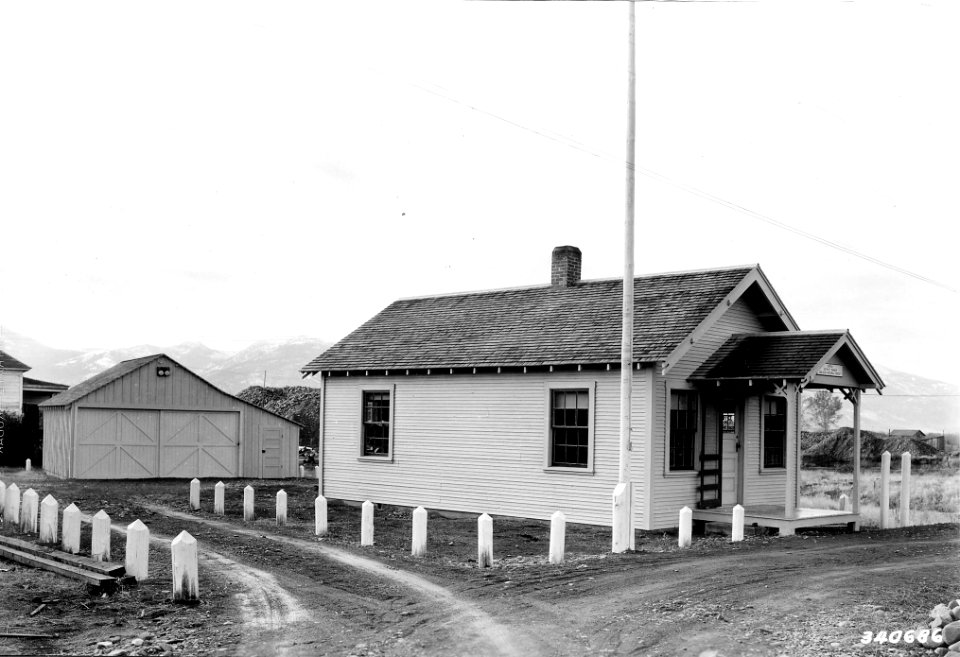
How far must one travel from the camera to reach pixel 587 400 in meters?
20.2

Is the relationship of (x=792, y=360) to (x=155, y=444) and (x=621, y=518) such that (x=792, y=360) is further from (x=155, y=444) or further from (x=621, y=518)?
(x=155, y=444)

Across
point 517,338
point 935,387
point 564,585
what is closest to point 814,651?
point 564,585

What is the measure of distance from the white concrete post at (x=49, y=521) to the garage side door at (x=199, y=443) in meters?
18.3

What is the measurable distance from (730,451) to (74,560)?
13362 millimetres

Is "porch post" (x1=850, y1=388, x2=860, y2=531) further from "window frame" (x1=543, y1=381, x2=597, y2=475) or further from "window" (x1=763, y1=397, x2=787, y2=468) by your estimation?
"window frame" (x1=543, y1=381, x2=597, y2=475)

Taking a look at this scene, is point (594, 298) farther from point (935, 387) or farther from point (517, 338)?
point (935, 387)

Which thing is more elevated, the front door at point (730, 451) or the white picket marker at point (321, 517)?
the front door at point (730, 451)

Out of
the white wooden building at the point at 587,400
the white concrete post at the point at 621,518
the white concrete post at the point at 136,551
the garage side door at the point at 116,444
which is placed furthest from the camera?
the garage side door at the point at 116,444

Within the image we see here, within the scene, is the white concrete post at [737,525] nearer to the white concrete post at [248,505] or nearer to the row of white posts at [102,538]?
the row of white posts at [102,538]

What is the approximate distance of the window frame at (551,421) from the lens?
1988 centimetres

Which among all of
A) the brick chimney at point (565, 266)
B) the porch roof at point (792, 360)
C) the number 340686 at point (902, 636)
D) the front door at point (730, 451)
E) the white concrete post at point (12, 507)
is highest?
the brick chimney at point (565, 266)

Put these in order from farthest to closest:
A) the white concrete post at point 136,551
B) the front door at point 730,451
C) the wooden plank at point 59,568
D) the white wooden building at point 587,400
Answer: the front door at point 730,451, the white wooden building at point 587,400, the white concrete post at point 136,551, the wooden plank at point 59,568

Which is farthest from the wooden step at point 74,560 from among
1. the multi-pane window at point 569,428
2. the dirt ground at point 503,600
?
the multi-pane window at point 569,428

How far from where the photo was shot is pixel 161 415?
34375 millimetres
